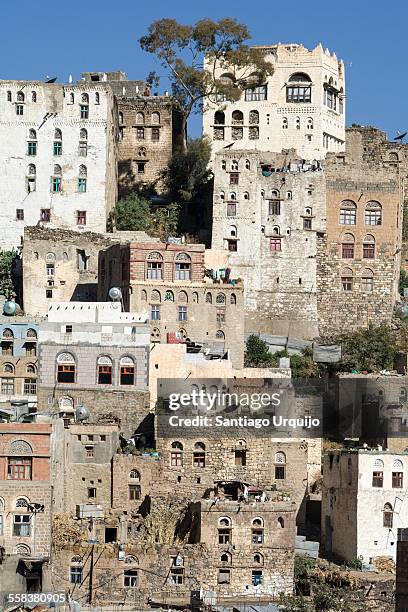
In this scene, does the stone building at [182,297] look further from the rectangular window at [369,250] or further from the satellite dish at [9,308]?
the rectangular window at [369,250]

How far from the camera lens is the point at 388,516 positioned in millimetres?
74938

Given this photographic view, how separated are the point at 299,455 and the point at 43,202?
2432cm

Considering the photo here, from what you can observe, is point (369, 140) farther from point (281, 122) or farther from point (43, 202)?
point (43, 202)

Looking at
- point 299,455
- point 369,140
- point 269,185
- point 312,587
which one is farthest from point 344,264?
point 312,587

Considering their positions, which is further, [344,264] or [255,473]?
[344,264]

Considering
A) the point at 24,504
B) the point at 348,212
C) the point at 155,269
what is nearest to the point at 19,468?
the point at 24,504

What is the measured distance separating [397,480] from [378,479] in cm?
79

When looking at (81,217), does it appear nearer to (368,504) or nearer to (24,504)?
(24,504)

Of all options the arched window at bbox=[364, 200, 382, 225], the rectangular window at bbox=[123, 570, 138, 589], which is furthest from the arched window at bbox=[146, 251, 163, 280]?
the rectangular window at bbox=[123, 570, 138, 589]

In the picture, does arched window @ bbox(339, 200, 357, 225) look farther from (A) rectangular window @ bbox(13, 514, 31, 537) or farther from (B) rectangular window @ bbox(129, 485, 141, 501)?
(A) rectangular window @ bbox(13, 514, 31, 537)

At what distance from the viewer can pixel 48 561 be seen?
71.4 m

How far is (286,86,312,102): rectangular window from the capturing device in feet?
335

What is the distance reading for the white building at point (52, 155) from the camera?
96562 mm

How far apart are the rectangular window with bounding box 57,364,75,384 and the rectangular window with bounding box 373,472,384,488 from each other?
44.9 ft
